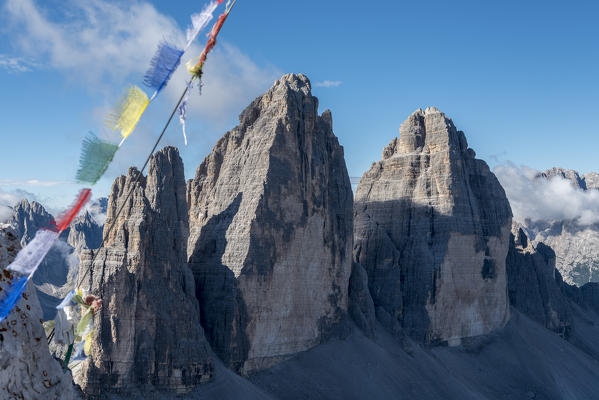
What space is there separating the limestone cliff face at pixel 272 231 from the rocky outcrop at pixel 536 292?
4212cm

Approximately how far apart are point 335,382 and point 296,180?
16.4 m

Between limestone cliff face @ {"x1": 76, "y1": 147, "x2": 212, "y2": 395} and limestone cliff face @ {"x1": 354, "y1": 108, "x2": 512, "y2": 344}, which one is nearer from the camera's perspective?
limestone cliff face @ {"x1": 76, "y1": 147, "x2": 212, "y2": 395}

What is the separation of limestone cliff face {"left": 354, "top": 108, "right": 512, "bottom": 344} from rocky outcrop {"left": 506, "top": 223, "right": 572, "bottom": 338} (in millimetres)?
12068

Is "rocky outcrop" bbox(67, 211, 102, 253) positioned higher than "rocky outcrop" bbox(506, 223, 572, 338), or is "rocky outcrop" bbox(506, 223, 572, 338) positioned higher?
"rocky outcrop" bbox(67, 211, 102, 253)

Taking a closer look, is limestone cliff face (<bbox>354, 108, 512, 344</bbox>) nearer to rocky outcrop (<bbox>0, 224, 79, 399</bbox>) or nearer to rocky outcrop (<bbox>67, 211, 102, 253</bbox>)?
rocky outcrop (<bbox>0, 224, 79, 399</bbox>)

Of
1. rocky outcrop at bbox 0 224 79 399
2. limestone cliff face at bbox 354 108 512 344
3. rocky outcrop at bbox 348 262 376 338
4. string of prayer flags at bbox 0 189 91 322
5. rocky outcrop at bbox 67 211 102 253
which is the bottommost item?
rocky outcrop at bbox 0 224 79 399

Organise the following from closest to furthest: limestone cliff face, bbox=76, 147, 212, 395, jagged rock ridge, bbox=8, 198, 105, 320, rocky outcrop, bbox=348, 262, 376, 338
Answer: limestone cliff face, bbox=76, 147, 212, 395
rocky outcrop, bbox=348, 262, 376, 338
jagged rock ridge, bbox=8, 198, 105, 320

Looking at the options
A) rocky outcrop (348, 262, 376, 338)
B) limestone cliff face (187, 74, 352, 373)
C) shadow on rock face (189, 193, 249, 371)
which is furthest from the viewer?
rocky outcrop (348, 262, 376, 338)

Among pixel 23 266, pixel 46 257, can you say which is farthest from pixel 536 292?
pixel 46 257

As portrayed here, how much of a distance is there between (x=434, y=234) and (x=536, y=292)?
27.5m

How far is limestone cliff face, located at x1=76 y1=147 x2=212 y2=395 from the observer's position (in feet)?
135

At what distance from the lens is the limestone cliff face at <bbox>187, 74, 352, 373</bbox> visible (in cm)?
5172

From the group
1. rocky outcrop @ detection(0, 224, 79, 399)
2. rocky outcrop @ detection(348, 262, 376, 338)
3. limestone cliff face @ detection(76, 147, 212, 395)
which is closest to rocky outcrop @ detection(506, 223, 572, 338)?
rocky outcrop @ detection(348, 262, 376, 338)

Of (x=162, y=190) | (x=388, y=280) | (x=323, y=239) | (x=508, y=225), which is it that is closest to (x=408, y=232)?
(x=388, y=280)
